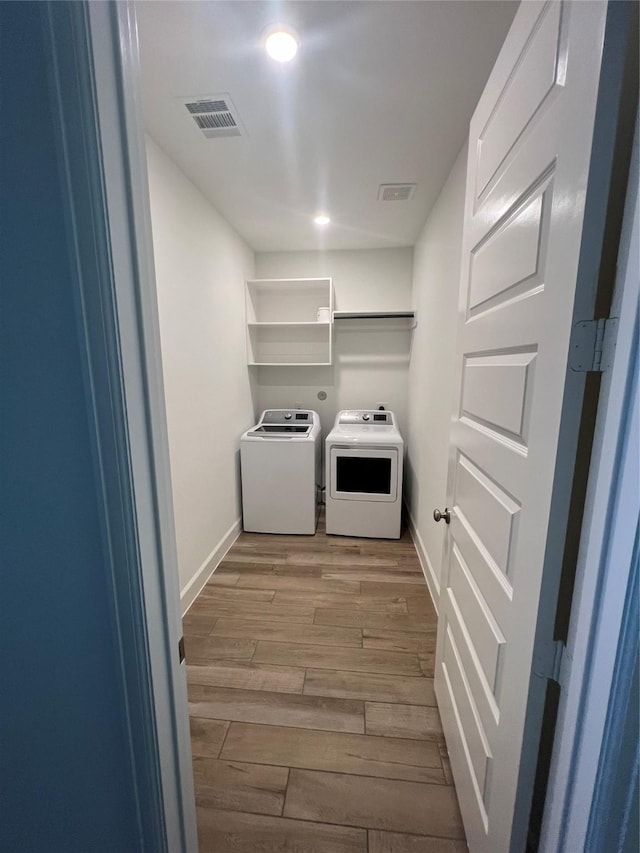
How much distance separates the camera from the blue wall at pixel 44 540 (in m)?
0.49

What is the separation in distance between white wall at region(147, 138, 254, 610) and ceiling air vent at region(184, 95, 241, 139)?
0.96ft

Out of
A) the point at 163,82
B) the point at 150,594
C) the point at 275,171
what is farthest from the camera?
the point at 275,171

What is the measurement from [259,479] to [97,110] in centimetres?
246

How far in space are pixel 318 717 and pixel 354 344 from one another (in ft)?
9.11

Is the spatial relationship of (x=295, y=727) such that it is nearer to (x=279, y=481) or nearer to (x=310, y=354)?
(x=279, y=481)

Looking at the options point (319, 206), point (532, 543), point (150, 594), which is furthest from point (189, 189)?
point (532, 543)

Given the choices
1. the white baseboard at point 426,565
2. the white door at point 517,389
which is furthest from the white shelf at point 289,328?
the white door at point 517,389

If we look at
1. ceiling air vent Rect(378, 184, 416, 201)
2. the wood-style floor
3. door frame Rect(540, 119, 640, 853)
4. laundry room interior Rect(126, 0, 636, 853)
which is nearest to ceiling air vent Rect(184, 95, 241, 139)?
laundry room interior Rect(126, 0, 636, 853)

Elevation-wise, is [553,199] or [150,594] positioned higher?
[553,199]

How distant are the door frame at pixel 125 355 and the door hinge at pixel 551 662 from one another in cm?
73

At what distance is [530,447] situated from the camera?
0.69 metres

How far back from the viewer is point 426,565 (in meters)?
2.23

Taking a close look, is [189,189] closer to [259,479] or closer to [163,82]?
[163,82]

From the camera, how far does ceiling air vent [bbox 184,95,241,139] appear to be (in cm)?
135
